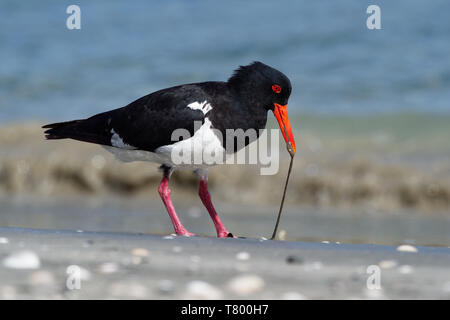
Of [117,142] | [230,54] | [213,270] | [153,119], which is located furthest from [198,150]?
[230,54]

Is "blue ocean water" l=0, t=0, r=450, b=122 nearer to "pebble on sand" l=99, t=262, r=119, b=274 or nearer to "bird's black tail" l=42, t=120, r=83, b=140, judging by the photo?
"bird's black tail" l=42, t=120, r=83, b=140

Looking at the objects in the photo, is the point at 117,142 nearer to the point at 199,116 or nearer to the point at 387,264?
the point at 199,116

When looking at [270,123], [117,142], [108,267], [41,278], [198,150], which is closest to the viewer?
[41,278]

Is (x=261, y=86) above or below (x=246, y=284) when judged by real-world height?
above

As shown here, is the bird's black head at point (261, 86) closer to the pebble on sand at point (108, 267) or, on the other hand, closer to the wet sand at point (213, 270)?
the wet sand at point (213, 270)

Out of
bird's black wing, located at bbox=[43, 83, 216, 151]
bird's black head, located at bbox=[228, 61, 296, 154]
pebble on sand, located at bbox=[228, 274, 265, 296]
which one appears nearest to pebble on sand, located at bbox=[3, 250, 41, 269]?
pebble on sand, located at bbox=[228, 274, 265, 296]

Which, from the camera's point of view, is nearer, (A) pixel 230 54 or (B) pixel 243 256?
(B) pixel 243 256

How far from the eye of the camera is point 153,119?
184 inches

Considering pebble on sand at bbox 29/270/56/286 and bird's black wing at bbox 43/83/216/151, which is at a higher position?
bird's black wing at bbox 43/83/216/151

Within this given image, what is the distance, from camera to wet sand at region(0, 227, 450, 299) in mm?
2898

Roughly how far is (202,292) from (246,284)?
18 centimetres
